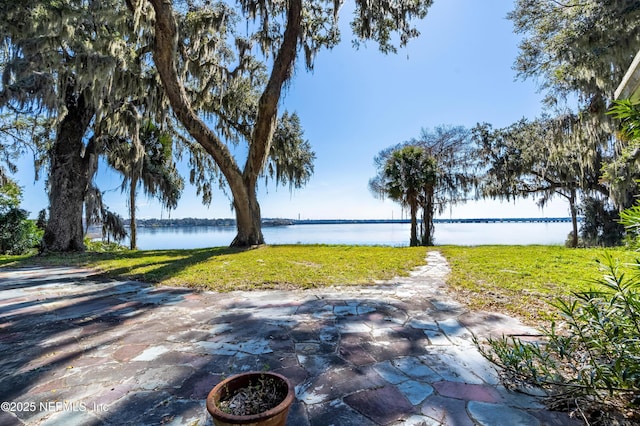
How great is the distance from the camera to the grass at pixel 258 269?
4504 mm

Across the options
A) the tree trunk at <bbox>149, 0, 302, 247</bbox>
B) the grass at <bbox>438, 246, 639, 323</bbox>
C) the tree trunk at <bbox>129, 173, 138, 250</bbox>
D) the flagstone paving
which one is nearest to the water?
the tree trunk at <bbox>129, 173, 138, 250</bbox>

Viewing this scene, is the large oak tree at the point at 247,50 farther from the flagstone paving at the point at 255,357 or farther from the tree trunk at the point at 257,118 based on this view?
the flagstone paving at the point at 255,357

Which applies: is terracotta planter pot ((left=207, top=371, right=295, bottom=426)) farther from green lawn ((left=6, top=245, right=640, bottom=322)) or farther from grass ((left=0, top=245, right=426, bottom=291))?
grass ((left=0, top=245, right=426, bottom=291))

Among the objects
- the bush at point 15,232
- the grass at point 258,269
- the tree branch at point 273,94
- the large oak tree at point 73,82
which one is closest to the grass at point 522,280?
the grass at point 258,269

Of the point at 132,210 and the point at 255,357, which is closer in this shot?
the point at 255,357

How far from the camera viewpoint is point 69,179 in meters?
8.09

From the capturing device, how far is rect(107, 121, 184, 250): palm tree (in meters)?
10.1

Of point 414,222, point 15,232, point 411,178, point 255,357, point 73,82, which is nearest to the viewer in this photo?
point 255,357

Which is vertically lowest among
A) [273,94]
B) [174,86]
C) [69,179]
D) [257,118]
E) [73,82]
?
[69,179]

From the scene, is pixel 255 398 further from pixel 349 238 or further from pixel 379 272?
pixel 349 238

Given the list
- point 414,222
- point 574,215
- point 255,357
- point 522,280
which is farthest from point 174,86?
point 574,215

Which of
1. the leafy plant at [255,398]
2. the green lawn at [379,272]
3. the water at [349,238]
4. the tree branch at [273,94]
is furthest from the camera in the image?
the water at [349,238]

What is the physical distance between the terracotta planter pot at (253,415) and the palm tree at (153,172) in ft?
33.4

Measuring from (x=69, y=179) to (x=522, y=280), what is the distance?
34.0 ft
